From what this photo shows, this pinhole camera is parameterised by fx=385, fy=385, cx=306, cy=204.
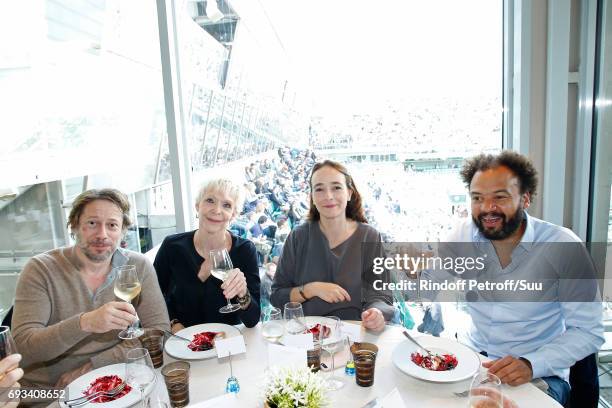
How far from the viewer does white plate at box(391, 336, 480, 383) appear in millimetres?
1096

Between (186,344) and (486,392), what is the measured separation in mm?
974

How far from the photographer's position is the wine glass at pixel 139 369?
963 mm

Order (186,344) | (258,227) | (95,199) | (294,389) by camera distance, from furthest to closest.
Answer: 1. (258,227)
2. (95,199)
3. (186,344)
4. (294,389)

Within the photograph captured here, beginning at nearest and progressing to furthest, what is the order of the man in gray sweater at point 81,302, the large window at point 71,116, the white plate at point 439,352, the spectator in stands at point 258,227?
the white plate at point 439,352, the man in gray sweater at point 81,302, the large window at point 71,116, the spectator in stands at point 258,227

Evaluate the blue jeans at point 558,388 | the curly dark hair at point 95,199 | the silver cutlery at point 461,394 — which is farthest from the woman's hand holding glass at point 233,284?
the blue jeans at point 558,388

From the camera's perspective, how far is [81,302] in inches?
59.7

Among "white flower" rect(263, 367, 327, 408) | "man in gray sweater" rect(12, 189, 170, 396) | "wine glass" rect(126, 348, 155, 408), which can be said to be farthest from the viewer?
"man in gray sweater" rect(12, 189, 170, 396)

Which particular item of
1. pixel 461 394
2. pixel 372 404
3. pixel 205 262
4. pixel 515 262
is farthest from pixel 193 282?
pixel 515 262

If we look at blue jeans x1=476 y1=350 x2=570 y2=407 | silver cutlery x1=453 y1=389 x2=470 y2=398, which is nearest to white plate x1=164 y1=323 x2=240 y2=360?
silver cutlery x1=453 y1=389 x2=470 y2=398

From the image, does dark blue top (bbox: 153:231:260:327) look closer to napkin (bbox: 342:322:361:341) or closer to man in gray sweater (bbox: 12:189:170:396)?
man in gray sweater (bbox: 12:189:170:396)

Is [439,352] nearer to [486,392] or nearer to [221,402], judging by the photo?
[486,392]

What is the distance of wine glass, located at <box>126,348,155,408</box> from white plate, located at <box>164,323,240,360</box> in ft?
0.92

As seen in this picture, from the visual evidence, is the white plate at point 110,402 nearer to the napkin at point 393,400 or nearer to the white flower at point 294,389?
the white flower at point 294,389

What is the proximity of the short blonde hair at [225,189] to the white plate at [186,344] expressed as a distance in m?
0.63
